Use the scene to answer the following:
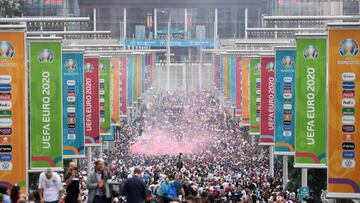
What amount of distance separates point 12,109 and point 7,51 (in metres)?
1.23

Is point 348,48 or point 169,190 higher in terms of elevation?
point 348,48

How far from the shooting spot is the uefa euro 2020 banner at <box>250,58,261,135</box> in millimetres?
53719

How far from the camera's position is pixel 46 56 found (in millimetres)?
35031

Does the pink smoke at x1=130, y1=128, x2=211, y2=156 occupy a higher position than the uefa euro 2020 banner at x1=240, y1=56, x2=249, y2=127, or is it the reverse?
the uefa euro 2020 banner at x1=240, y1=56, x2=249, y2=127

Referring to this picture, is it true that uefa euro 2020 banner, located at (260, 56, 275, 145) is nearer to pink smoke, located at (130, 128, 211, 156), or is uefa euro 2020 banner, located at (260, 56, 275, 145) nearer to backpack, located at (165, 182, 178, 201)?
backpack, located at (165, 182, 178, 201)

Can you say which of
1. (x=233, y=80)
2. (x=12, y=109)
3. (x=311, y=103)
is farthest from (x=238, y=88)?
(x=12, y=109)

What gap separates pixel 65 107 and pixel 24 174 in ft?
34.2

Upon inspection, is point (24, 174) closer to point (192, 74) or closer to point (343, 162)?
point (343, 162)

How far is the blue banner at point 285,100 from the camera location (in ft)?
139

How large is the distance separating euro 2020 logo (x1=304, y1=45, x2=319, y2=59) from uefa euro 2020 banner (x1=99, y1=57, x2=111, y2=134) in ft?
61.5

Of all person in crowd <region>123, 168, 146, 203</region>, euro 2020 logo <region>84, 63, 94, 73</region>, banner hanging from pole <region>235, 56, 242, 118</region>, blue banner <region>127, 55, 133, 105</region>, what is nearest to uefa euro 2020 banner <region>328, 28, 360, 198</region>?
person in crowd <region>123, 168, 146, 203</region>

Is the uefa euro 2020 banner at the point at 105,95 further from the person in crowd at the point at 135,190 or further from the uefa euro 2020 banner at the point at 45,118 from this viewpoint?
the person in crowd at the point at 135,190

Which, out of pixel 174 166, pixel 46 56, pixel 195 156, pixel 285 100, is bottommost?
pixel 195 156

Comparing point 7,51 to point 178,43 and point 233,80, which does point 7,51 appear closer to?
point 233,80
